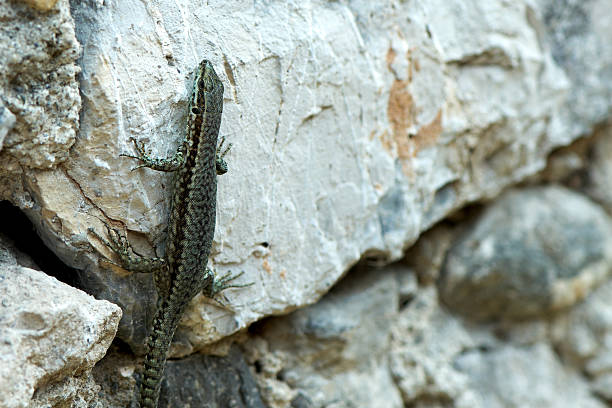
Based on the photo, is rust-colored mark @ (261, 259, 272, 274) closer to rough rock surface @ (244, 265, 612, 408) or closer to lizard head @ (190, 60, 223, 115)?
rough rock surface @ (244, 265, 612, 408)

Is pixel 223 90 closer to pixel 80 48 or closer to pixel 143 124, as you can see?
pixel 143 124

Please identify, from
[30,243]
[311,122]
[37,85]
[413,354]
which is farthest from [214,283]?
[413,354]

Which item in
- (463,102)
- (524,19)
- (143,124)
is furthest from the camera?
(524,19)

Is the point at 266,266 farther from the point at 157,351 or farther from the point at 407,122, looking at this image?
the point at 407,122

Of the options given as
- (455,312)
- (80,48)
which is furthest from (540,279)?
(80,48)

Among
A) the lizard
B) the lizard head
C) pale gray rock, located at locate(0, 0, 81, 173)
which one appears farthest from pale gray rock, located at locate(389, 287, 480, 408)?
pale gray rock, located at locate(0, 0, 81, 173)

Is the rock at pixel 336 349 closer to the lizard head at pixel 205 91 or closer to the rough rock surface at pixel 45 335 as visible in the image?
the rough rock surface at pixel 45 335
